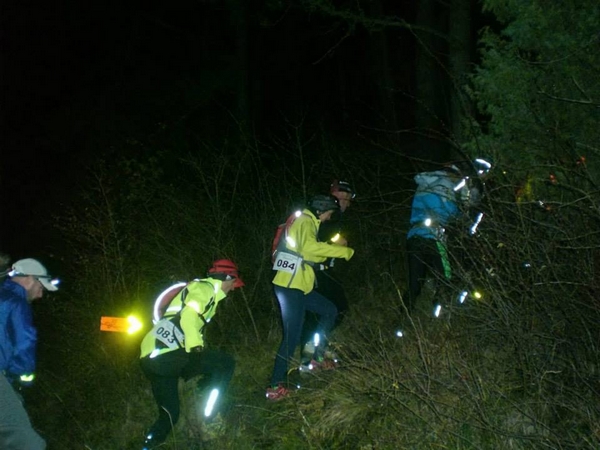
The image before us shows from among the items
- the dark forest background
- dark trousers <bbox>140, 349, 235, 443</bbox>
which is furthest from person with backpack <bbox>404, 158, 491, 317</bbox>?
dark trousers <bbox>140, 349, 235, 443</bbox>

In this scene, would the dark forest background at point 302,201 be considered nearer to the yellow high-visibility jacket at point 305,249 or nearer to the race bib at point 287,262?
the yellow high-visibility jacket at point 305,249

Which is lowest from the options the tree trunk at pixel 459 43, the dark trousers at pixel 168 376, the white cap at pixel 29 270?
the dark trousers at pixel 168 376

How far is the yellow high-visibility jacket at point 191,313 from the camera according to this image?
238 inches

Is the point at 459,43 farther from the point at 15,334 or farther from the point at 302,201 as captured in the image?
the point at 15,334

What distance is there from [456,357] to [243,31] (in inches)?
576

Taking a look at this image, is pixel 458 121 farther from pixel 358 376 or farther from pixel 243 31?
pixel 243 31

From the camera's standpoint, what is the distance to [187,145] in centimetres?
1845

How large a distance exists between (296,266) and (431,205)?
1.32 m

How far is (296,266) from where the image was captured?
6711 mm

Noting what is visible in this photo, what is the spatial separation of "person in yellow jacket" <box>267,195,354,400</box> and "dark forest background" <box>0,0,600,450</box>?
339 millimetres

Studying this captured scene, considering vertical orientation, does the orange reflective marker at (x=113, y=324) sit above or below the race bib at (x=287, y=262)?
below

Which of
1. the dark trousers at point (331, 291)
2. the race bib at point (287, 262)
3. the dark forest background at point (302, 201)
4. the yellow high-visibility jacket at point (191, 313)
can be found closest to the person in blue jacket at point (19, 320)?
the yellow high-visibility jacket at point (191, 313)

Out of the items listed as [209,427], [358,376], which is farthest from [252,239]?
[358,376]

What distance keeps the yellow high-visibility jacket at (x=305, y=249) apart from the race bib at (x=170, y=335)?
42.1 inches
